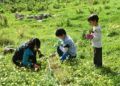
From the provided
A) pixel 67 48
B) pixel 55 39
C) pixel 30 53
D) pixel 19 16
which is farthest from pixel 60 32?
pixel 19 16

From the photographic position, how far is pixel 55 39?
1723 centimetres

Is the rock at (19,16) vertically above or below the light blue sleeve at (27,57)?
below

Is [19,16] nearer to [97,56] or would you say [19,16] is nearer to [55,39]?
[55,39]

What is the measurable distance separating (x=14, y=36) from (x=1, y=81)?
8914mm

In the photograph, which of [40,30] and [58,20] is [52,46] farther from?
[58,20]

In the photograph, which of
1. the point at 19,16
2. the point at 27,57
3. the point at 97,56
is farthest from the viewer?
the point at 19,16

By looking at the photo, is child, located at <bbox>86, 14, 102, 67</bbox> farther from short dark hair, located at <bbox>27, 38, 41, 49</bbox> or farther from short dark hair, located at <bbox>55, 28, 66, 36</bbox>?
short dark hair, located at <bbox>27, 38, 41, 49</bbox>

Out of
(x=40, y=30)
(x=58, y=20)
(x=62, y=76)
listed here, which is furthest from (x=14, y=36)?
(x=62, y=76)

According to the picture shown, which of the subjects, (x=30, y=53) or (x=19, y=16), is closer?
(x=30, y=53)

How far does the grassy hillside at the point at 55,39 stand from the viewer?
1051cm

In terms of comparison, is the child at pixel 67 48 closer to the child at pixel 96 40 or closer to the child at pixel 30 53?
the child at pixel 30 53

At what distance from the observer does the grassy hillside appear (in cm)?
1051

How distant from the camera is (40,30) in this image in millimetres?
19969


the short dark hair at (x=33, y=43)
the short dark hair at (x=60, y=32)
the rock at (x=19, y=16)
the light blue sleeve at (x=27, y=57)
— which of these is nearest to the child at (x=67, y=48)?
the short dark hair at (x=60, y=32)
